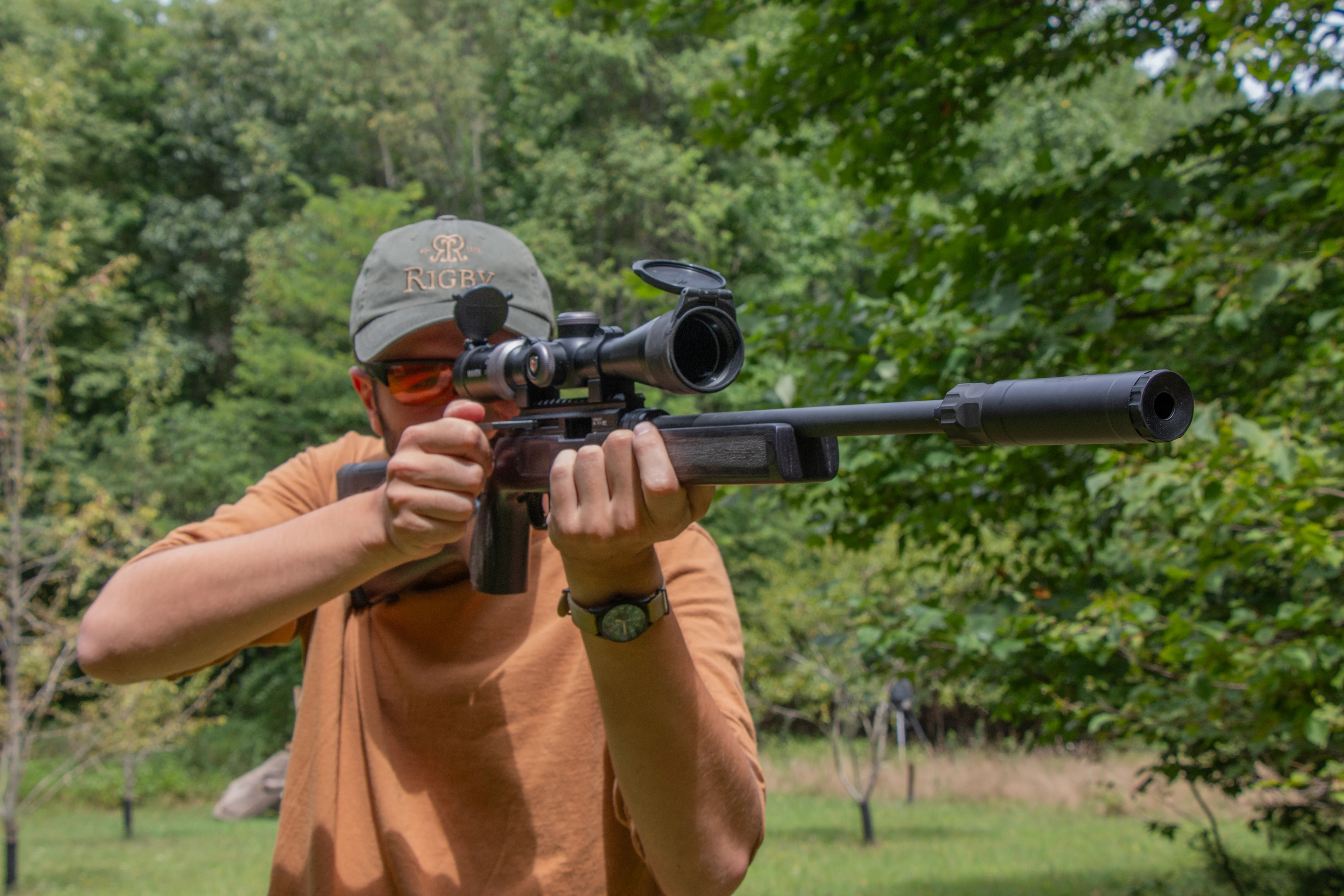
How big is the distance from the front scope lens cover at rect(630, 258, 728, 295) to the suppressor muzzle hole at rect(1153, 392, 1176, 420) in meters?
0.66

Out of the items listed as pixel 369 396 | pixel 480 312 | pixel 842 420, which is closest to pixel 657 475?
pixel 842 420

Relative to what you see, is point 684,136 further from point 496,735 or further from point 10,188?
point 496,735

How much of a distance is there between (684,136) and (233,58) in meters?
13.9

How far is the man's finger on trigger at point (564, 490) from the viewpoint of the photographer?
1.62 meters

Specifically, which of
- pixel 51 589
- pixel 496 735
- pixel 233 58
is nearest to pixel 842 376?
pixel 496 735

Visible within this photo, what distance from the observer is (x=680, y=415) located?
1484 millimetres

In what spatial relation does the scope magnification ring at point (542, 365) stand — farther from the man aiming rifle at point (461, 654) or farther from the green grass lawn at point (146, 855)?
the green grass lawn at point (146, 855)

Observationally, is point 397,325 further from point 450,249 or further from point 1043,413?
point 1043,413

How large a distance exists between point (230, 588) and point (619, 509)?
0.81 metres

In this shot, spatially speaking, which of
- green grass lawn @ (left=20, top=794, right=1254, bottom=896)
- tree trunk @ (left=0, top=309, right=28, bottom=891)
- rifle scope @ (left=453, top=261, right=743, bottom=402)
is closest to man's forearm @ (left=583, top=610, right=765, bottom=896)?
rifle scope @ (left=453, top=261, right=743, bottom=402)

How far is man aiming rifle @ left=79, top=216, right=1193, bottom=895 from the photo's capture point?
1.60 meters

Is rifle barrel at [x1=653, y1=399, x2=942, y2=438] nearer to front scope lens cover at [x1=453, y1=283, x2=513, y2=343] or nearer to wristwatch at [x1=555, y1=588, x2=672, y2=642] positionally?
wristwatch at [x1=555, y1=588, x2=672, y2=642]

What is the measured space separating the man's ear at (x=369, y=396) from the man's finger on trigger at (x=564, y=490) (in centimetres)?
78

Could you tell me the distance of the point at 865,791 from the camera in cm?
1666
